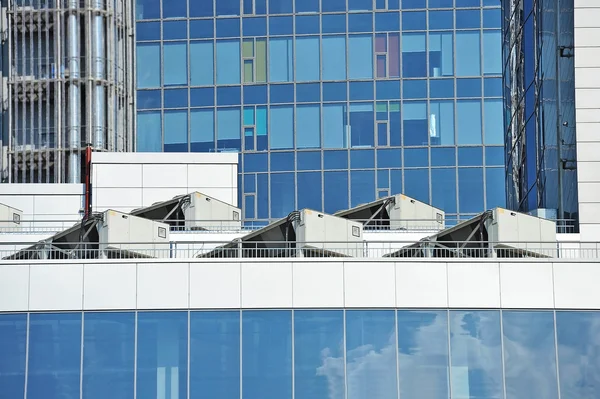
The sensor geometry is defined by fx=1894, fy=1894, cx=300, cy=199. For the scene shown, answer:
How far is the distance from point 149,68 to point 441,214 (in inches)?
1261

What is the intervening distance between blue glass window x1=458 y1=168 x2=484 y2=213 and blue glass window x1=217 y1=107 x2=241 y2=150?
11.6 m

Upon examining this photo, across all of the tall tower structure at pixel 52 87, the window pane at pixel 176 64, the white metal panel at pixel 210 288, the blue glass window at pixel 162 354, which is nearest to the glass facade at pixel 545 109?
the white metal panel at pixel 210 288

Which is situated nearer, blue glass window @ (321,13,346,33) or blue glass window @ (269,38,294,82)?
blue glass window @ (269,38,294,82)

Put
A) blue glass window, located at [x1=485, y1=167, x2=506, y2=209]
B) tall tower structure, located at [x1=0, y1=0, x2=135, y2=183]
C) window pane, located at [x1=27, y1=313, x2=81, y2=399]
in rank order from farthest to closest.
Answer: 1. tall tower structure, located at [x1=0, y1=0, x2=135, y2=183]
2. blue glass window, located at [x1=485, y1=167, x2=506, y2=209]
3. window pane, located at [x1=27, y1=313, x2=81, y2=399]

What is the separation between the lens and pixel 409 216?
68.4 metres

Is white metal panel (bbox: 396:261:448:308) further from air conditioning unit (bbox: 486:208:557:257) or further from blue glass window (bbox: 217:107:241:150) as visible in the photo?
blue glass window (bbox: 217:107:241:150)

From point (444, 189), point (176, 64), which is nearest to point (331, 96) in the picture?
point (444, 189)

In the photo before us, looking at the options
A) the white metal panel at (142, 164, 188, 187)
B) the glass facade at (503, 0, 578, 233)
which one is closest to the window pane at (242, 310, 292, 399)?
the glass facade at (503, 0, 578, 233)

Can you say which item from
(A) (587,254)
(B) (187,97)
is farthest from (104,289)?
(B) (187,97)

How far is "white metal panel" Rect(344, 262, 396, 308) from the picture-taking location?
54125mm

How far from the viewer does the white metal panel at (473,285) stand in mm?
54125

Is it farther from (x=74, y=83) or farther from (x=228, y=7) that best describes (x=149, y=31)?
(x=74, y=83)

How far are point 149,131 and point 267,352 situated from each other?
44946mm

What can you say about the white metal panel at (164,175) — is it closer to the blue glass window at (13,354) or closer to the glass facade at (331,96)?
the glass facade at (331,96)
